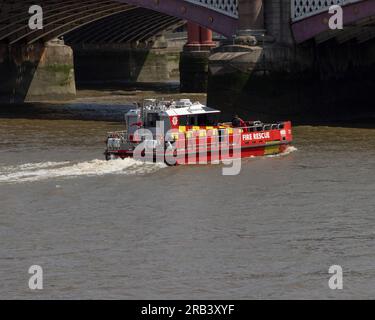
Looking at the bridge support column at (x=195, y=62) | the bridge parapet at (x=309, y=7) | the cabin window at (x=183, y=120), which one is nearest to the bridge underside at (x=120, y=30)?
the bridge support column at (x=195, y=62)

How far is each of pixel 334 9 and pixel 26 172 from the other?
58.5 ft

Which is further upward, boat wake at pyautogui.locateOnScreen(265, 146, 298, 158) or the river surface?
boat wake at pyautogui.locateOnScreen(265, 146, 298, 158)

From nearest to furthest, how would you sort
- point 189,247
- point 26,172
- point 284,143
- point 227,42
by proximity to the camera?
point 189,247
point 26,172
point 284,143
point 227,42

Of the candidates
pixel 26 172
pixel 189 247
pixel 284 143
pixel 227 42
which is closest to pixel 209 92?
pixel 227 42

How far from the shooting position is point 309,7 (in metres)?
51.3

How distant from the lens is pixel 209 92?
51719mm

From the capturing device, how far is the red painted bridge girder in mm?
48938

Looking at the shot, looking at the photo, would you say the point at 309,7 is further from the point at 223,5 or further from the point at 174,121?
the point at 174,121

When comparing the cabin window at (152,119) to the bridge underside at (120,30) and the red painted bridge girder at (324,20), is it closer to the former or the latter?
the red painted bridge girder at (324,20)

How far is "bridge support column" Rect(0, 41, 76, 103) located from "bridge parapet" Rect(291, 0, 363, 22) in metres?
20.5

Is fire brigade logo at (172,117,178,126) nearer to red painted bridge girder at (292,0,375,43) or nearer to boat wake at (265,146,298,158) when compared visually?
boat wake at (265,146,298,158)


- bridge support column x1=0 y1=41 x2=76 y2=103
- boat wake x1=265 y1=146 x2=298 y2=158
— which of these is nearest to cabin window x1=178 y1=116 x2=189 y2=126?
boat wake x1=265 y1=146 x2=298 y2=158

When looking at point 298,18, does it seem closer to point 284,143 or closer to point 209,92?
point 209,92

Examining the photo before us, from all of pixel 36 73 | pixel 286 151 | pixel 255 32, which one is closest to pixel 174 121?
pixel 286 151
